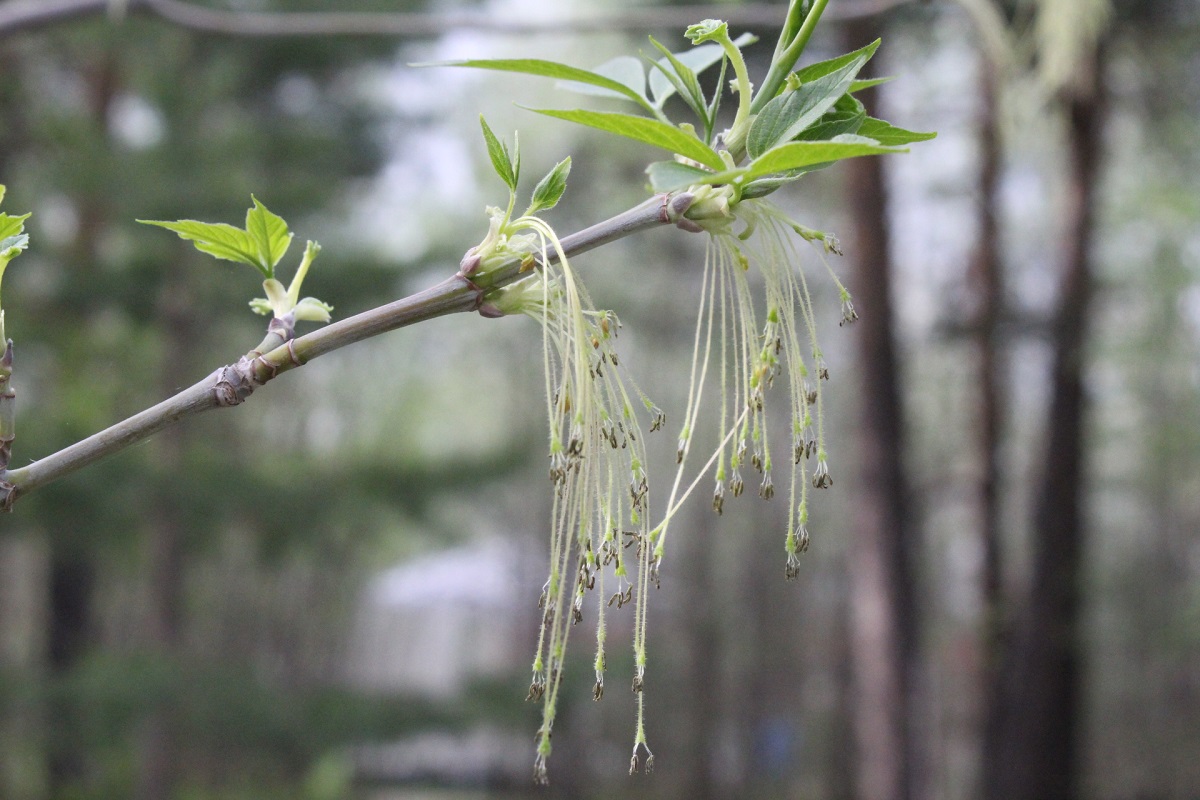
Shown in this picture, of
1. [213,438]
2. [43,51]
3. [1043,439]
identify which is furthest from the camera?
[213,438]

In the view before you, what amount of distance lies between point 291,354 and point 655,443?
250 inches

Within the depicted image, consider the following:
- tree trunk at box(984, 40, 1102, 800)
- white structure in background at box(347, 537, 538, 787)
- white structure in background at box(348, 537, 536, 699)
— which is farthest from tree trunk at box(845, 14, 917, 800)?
white structure in background at box(348, 537, 536, 699)

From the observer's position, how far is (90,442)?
1.34 ft

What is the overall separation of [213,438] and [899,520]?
14.3 feet

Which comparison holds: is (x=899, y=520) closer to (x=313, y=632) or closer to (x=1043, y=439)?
(x=1043, y=439)

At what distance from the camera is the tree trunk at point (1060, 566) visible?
13.0 feet

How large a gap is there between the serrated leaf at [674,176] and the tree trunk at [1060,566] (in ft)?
13.2

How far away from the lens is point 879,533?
337 centimetres

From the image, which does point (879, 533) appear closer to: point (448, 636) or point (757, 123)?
point (757, 123)

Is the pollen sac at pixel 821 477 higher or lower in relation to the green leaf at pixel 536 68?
lower

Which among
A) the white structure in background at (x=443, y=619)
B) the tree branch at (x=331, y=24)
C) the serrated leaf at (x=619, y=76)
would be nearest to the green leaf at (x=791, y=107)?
the serrated leaf at (x=619, y=76)

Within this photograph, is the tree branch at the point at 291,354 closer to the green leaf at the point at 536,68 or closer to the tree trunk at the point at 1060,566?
the green leaf at the point at 536,68

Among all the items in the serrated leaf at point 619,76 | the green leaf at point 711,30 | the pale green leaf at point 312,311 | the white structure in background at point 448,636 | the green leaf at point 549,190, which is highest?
the serrated leaf at point 619,76

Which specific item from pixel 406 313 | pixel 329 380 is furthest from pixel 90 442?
pixel 329 380
